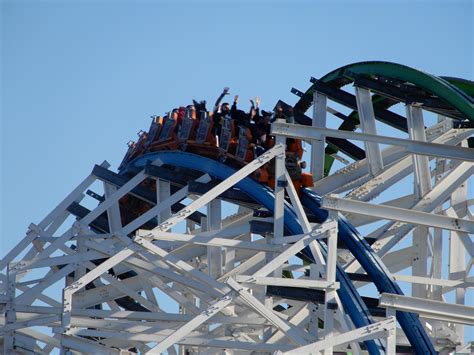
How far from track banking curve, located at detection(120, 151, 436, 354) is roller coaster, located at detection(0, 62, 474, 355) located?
0.04m

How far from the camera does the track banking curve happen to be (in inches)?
1510

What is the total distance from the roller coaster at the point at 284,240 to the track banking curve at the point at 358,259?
0.04m

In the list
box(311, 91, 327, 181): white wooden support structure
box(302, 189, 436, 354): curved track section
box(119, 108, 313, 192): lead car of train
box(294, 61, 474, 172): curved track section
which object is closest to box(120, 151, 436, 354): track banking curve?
box(302, 189, 436, 354): curved track section

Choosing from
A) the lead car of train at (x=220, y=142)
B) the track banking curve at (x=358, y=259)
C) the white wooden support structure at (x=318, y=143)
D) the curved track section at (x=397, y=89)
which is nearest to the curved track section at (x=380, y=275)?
the track banking curve at (x=358, y=259)

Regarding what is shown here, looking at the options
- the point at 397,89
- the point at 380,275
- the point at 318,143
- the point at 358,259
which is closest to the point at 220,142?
the point at 318,143

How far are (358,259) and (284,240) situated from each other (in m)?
1.77

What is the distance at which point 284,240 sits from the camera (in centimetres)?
Answer: 4062

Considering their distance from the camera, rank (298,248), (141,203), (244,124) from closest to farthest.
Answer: (298,248)
(244,124)
(141,203)

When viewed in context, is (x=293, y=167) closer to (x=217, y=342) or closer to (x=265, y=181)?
(x=265, y=181)

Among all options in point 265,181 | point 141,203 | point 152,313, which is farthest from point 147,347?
point 141,203

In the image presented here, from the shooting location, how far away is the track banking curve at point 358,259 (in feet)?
126

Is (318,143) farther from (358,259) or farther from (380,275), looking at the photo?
(380,275)

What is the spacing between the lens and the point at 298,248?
128ft

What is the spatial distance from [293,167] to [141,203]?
29.0 feet
